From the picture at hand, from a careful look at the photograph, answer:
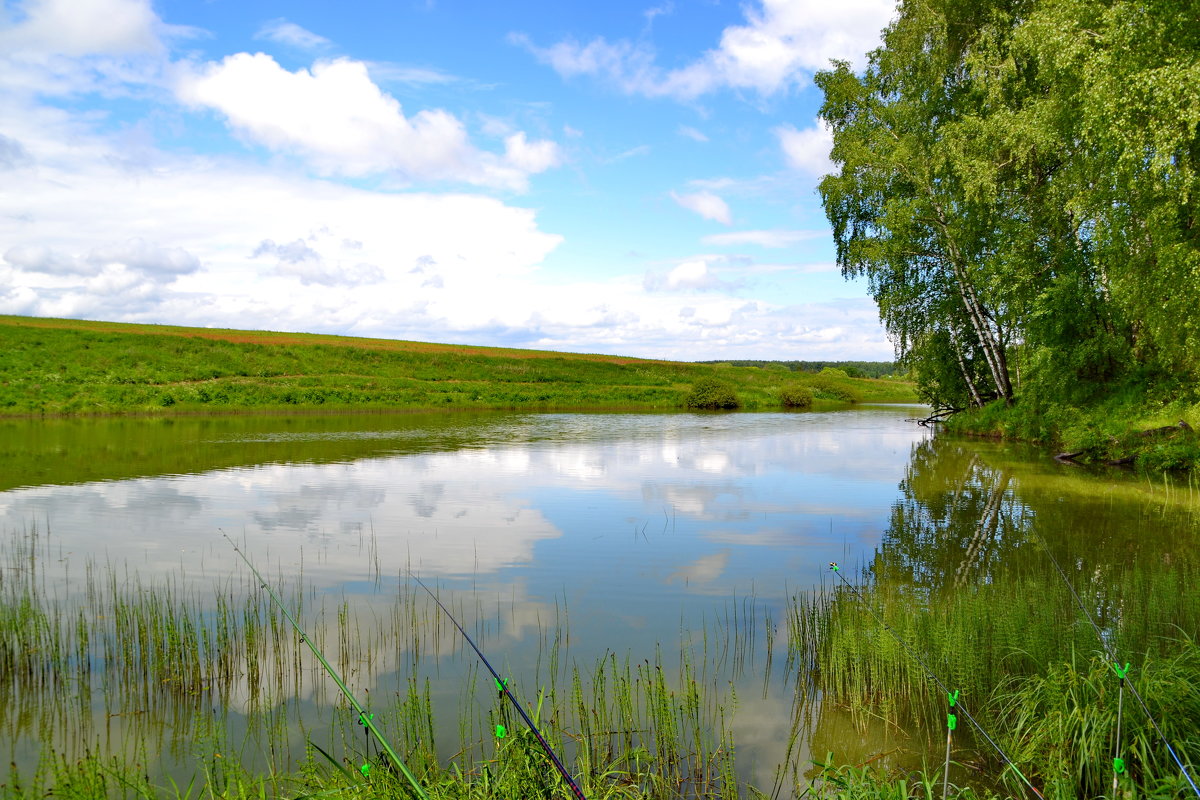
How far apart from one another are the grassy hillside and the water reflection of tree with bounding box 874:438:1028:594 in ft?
114

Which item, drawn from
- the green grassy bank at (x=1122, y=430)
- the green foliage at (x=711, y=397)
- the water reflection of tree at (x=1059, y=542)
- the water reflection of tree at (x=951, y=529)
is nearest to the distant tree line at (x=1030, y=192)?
the green grassy bank at (x=1122, y=430)

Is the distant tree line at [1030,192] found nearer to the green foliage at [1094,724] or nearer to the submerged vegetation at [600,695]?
the submerged vegetation at [600,695]

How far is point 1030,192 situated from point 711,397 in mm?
34306

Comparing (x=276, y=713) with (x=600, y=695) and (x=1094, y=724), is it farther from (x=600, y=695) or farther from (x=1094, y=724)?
(x=1094, y=724)

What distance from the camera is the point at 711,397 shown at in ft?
186

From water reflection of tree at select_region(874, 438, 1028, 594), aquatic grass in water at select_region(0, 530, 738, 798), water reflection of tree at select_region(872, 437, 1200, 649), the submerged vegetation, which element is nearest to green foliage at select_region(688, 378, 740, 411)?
water reflection of tree at select_region(874, 438, 1028, 594)

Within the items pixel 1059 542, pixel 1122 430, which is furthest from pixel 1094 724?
pixel 1122 430

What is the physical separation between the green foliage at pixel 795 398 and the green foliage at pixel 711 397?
4.92m

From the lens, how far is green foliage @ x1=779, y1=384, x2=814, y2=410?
198ft

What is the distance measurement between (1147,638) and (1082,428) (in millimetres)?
17795

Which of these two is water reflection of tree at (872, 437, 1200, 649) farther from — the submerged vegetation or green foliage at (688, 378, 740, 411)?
green foliage at (688, 378, 740, 411)

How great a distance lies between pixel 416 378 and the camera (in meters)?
57.2

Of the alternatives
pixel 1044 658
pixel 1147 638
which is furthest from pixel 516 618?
pixel 1147 638

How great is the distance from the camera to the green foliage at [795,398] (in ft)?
198
